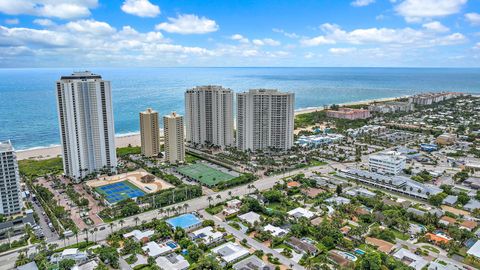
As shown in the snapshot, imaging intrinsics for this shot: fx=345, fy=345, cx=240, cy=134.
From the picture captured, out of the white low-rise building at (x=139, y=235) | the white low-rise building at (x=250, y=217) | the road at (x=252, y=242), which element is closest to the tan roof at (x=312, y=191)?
the white low-rise building at (x=250, y=217)

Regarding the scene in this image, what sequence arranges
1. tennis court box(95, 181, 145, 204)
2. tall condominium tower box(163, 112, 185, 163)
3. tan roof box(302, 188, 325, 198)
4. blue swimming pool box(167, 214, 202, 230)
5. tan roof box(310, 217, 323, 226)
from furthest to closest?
tall condominium tower box(163, 112, 185, 163) < tan roof box(302, 188, 325, 198) < tennis court box(95, 181, 145, 204) < tan roof box(310, 217, 323, 226) < blue swimming pool box(167, 214, 202, 230)

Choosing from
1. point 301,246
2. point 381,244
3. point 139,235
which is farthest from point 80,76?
point 381,244

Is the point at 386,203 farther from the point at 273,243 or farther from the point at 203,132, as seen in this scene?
the point at 203,132

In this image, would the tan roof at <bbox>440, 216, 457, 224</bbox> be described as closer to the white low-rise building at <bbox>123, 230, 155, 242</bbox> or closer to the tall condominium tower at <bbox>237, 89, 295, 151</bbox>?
the white low-rise building at <bbox>123, 230, 155, 242</bbox>

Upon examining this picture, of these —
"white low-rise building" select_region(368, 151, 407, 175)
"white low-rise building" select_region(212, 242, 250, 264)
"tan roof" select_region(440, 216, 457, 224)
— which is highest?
"white low-rise building" select_region(368, 151, 407, 175)

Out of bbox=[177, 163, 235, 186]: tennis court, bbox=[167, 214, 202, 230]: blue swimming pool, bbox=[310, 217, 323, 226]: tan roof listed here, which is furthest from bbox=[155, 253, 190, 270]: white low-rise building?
bbox=[177, 163, 235, 186]: tennis court

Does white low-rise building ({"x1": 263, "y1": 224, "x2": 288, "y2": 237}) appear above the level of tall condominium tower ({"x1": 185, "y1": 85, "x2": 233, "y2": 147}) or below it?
below

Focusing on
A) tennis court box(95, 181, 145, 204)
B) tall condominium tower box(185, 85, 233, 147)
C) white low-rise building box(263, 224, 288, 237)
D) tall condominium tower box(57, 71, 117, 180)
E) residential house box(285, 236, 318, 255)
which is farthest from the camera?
tall condominium tower box(185, 85, 233, 147)
